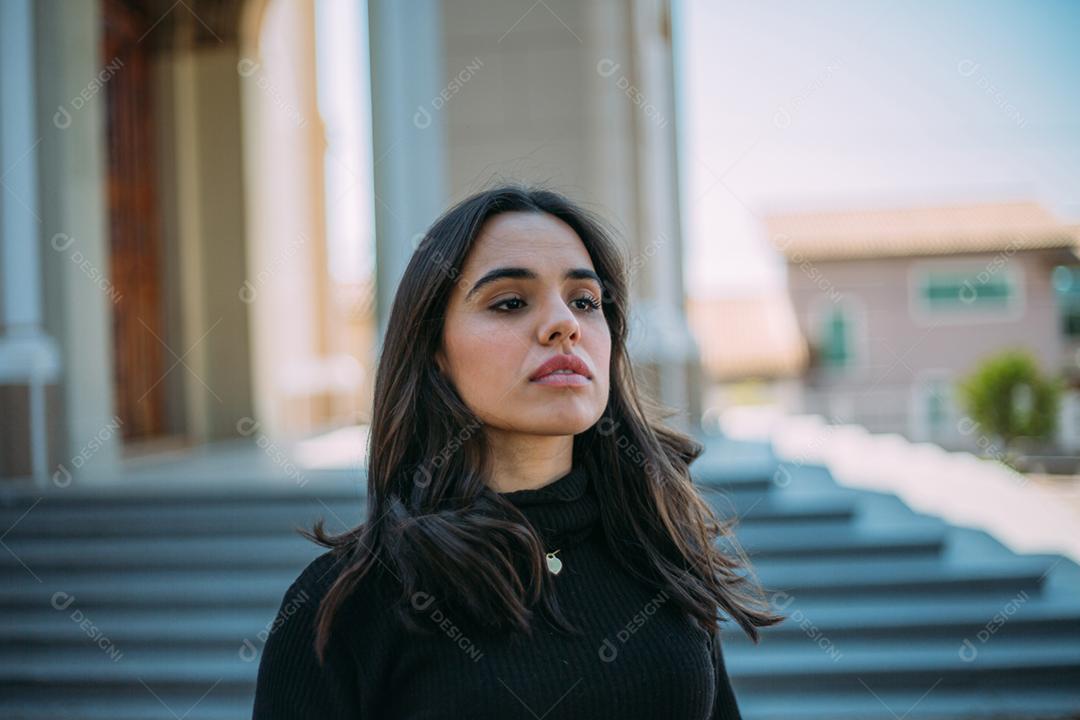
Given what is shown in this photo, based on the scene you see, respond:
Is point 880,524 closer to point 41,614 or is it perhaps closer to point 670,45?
point 41,614

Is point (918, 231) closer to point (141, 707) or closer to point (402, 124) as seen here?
point (402, 124)

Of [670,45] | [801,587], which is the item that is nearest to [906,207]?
[670,45]

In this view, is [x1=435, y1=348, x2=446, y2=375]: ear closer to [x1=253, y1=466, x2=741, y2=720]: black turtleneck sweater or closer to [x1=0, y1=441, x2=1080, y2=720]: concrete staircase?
[x1=253, y1=466, x2=741, y2=720]: black turtleneck sweater

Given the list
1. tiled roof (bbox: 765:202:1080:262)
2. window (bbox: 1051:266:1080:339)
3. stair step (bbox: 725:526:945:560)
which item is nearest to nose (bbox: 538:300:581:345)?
stair step (bbox: 725:526:945:560)

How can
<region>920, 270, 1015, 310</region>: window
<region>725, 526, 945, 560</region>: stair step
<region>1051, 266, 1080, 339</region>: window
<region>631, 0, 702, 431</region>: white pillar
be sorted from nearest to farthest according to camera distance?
<region>725, 526, 945, 560</region>: stair step → <region>631, 0, 702, 431</region>: white pillar → <region>1051, 266, 1080, 339</region>: window → <region>920, 270, 1015, 310</region>: window

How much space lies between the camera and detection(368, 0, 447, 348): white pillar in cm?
573

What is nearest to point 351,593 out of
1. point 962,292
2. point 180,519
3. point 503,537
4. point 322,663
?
point 322,663

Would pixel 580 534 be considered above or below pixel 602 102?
below

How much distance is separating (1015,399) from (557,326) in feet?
64.1

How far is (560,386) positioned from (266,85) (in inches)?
398

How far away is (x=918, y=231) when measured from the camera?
1077 inches

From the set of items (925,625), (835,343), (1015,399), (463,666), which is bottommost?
(1015,399)

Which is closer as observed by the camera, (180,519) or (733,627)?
(733,627)

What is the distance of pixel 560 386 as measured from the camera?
125cm
